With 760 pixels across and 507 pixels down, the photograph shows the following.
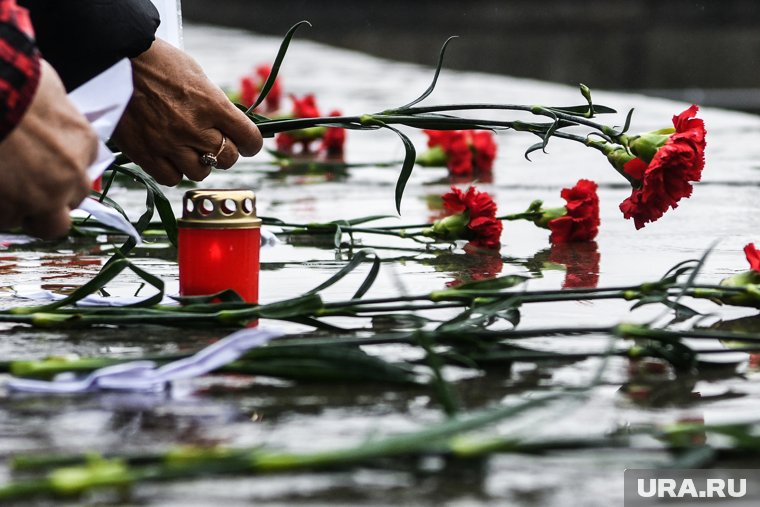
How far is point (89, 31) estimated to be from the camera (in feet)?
6.51

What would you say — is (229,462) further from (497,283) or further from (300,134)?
(300,134)

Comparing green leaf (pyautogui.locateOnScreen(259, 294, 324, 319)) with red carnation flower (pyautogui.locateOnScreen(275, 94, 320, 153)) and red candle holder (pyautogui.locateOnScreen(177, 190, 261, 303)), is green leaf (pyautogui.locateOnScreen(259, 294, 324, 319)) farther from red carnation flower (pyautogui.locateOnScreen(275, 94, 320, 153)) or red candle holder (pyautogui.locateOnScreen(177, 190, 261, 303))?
red carnation flower (pyautogui.locateOnScreen(275, 94, 320, 153))

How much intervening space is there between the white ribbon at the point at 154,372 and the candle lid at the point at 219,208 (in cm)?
37

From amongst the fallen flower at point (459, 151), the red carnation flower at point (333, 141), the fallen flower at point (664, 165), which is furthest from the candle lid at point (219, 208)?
the red carnation flower at point (333, 141)

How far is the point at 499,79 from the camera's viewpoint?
26.4 ft

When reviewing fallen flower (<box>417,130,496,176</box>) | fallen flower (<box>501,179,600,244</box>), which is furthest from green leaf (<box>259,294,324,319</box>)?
fallen flower (<box>417,130,496,176</box>)

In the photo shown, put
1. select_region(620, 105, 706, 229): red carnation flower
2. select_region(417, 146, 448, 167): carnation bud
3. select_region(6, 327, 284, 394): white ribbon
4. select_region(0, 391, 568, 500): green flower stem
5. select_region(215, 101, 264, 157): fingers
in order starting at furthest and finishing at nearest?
select_region(417, 146, 448, 167): carnation bud < select_region(215, 101, 264, 157): fingers < select_region(620, 105, 706, 229): red carnation flower < select_region(6, 327, 284, 394): white ribbon < select_region(0, 391, 568, 500): green flower stem

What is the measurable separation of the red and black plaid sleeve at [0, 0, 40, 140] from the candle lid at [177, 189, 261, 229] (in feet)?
1.16

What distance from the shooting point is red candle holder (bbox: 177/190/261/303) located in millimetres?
1751

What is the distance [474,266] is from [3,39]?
40.1 inches

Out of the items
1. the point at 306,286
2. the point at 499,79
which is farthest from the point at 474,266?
the point at 499,79

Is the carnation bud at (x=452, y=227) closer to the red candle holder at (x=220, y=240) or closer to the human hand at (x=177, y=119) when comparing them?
the human hand at (x=177, y=119)

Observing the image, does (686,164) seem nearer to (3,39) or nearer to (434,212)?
(3,39)

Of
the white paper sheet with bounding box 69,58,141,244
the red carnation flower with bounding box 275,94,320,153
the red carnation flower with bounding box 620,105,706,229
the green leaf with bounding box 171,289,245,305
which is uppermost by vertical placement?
the red carnation flower with bounding box 275,94,320,153
